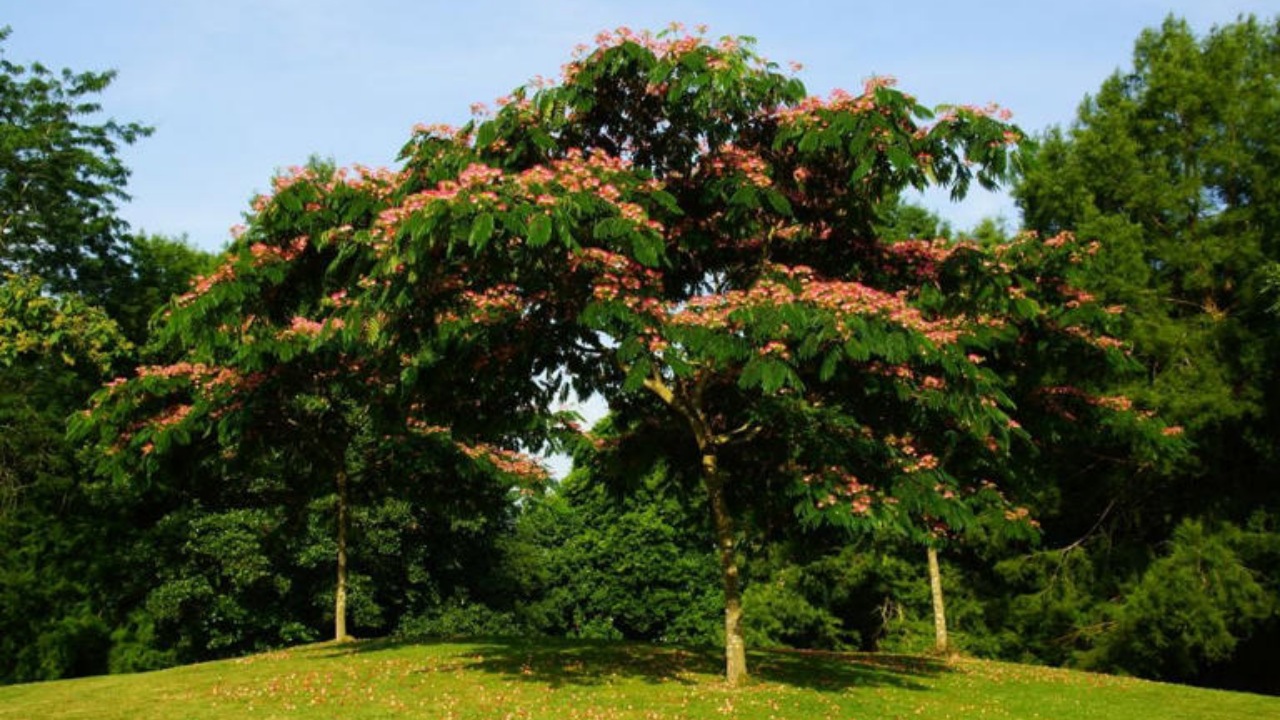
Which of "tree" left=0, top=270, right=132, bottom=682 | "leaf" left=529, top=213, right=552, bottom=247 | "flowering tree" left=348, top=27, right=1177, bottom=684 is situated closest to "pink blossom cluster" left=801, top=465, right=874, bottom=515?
"flowering tree" left=348, top=27, right=1177, bottom=684

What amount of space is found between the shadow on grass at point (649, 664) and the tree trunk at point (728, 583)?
2.62 feet

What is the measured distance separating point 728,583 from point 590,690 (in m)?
2.46

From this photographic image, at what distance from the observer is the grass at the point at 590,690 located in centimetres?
1201

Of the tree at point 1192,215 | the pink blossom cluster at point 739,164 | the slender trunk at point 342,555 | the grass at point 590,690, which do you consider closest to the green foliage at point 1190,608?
the tree at point 1192,215

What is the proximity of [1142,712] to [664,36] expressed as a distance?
11422mm

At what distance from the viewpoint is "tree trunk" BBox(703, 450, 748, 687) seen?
43.6 ft

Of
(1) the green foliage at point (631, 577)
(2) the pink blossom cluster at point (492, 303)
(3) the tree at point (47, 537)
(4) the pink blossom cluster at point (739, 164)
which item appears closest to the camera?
(2) the pink blossom cluster at point (492, 303)

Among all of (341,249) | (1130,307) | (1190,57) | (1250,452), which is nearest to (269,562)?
(341,249)

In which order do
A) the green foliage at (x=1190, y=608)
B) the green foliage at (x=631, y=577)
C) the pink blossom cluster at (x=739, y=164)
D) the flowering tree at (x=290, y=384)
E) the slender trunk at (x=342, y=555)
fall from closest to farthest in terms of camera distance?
1. the pink blossom cluster at (x=739, y=164)
2. the flowering tree at (x=290, y=384)
3. the slender trunk at (x=342, y=555)
4. the green foliage at (x=1190, y=608)
5. the green foliage at (x=631, y=577)

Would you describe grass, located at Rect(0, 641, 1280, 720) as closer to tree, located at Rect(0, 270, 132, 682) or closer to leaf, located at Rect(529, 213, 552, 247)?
leaf, located at Rect(529, 213, 552, 247)

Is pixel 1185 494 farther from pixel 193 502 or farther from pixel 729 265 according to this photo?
pixel 193 502

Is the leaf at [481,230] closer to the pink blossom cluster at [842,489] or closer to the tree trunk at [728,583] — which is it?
the pink blossom cluster at [842,489]

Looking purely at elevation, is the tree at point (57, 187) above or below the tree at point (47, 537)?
above

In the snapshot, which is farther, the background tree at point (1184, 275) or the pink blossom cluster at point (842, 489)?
the background tree at point (1184, 275)
